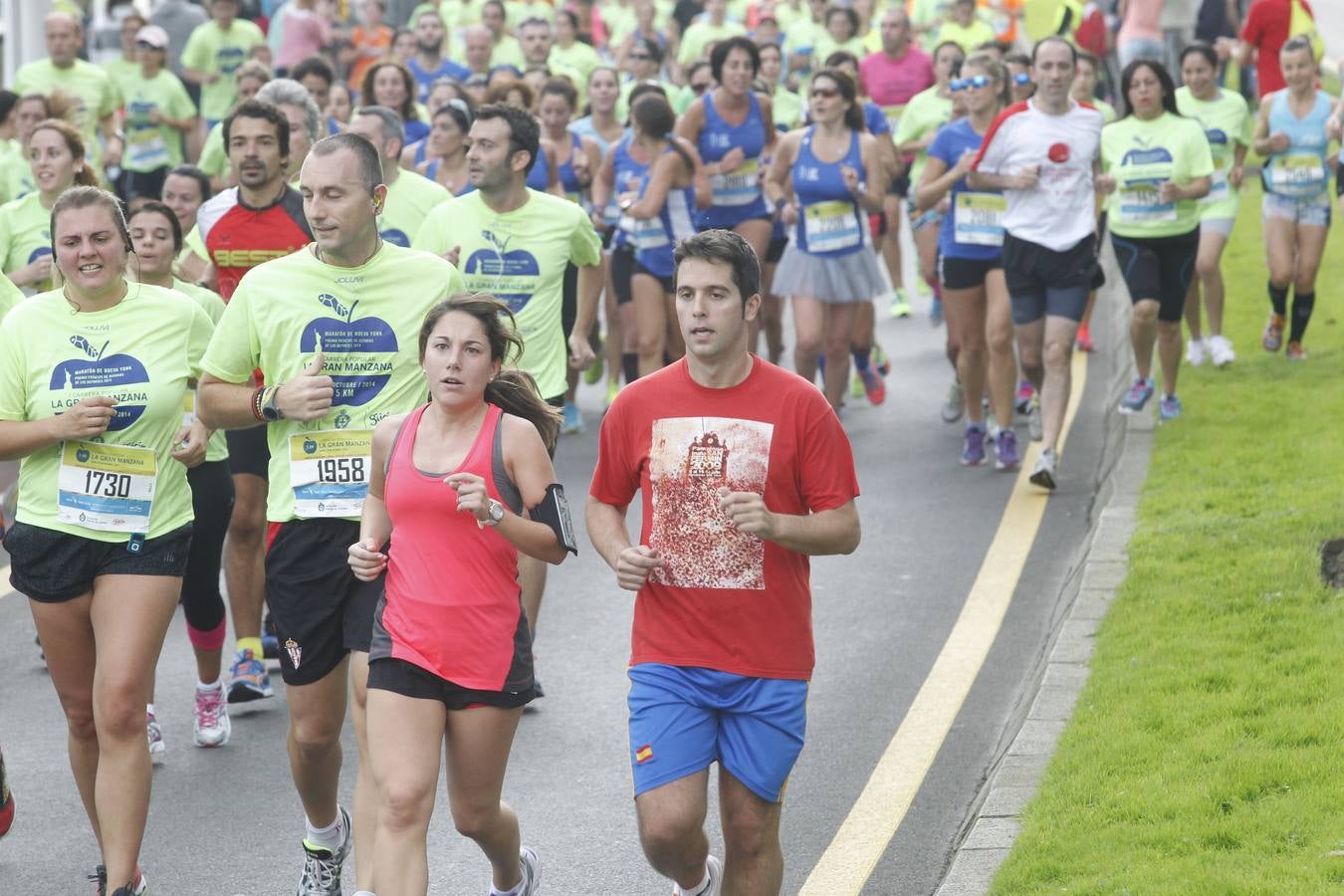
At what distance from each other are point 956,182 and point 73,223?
23.0ft

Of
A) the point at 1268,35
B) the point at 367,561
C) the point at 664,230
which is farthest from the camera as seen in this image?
the point at 1268,35

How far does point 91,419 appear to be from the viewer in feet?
19.0

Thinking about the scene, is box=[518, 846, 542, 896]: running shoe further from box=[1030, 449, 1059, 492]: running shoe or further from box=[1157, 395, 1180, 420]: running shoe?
box=[1157, 395, 1180, 420]: running shoe

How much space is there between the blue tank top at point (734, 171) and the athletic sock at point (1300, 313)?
352 cm

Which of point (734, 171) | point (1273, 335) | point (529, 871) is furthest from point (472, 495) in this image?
point (1273, 335)

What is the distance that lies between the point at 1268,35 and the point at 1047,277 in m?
7.22

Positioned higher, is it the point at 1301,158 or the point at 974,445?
the point at 1301,158

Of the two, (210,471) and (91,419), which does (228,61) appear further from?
(91,419)

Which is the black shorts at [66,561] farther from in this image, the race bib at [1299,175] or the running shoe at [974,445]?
the race bib at [1299,175]

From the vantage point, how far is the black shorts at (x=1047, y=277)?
1113 cm

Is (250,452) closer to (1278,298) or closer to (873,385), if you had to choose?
(873,385)

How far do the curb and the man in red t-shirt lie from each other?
81cm

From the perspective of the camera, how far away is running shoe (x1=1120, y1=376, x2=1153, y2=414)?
1241 centimetres

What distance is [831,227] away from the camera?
12492mm
